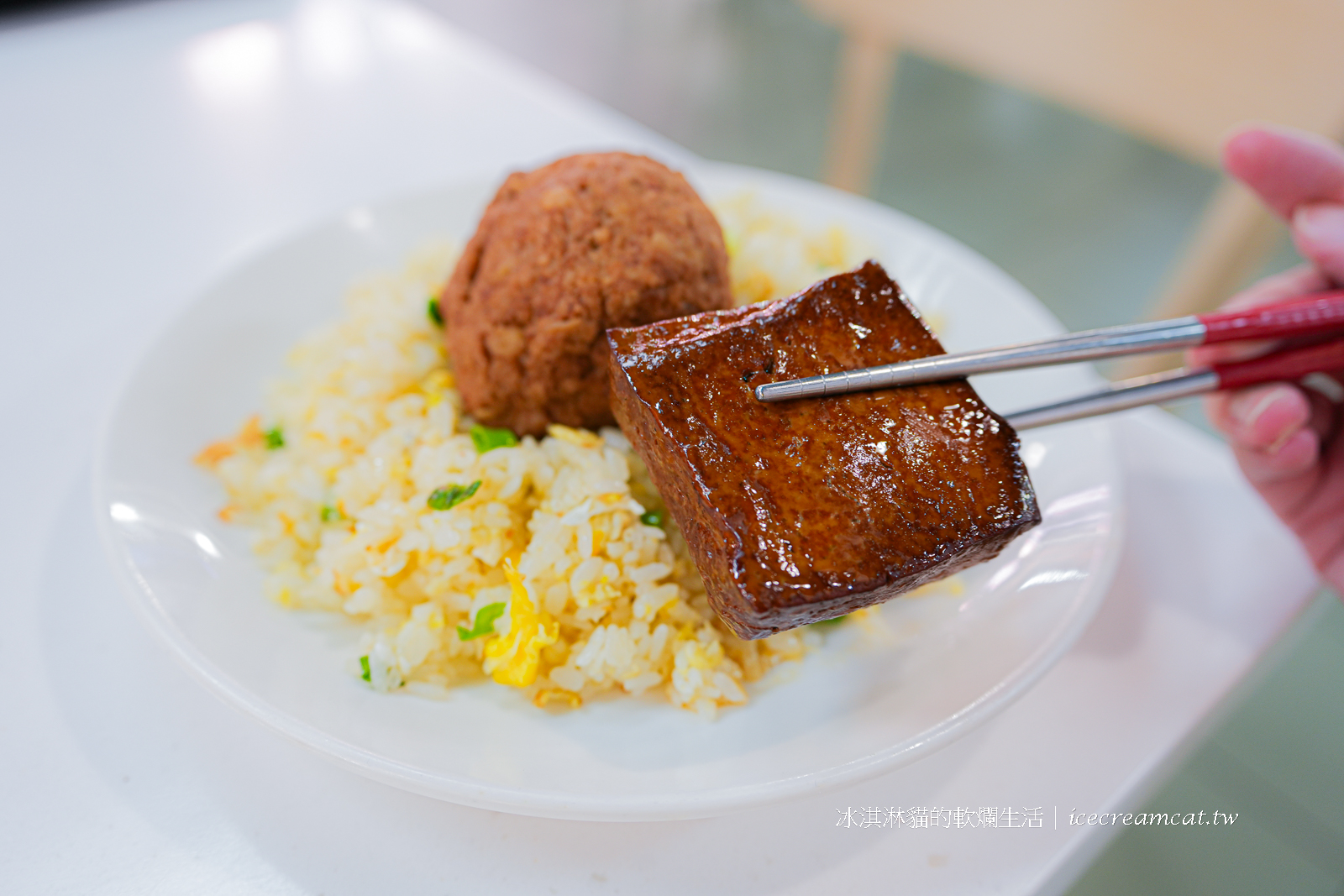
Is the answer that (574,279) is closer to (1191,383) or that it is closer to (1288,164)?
(1191,383)

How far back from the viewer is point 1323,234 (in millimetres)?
1943

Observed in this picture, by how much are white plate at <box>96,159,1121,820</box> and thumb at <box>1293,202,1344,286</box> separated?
0.60 metres

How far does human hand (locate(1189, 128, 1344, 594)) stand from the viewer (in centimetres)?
184

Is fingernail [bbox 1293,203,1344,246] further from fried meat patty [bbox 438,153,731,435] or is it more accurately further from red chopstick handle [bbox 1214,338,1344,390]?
fried meat patty [bbox 438,153,731,435]

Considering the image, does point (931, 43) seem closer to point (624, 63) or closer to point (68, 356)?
point (624, 63)

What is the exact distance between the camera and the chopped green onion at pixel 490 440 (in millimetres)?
1824

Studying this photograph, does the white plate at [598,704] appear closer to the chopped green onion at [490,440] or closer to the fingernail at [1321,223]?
the chopped green onion at [490,440]

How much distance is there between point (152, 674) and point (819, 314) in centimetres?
155

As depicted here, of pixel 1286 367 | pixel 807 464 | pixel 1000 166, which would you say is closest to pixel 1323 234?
pixel 1286 367

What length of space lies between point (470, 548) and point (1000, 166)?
6.18 m

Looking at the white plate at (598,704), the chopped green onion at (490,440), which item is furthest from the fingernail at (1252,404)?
the chopped green onion at (490,440)

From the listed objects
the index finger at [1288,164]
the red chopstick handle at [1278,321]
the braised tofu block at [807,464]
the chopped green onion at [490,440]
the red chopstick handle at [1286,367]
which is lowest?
the chopped green onion at [490,440]

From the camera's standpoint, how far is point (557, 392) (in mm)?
1837

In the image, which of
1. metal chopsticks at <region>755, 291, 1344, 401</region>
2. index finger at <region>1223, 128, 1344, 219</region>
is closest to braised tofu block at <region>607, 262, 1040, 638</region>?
metal chopsticks at <region>755, 291, 1344, 401</region>
